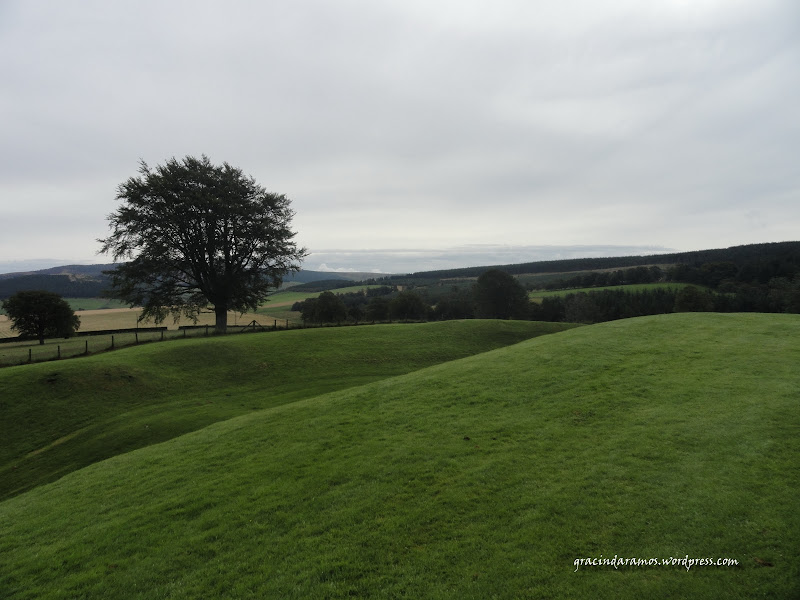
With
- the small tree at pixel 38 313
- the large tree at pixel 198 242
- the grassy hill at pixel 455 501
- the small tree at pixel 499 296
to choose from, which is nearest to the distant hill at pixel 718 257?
the small tree at pixel 499 296

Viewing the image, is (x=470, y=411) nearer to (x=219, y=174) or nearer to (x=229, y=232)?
(x=229, y=232)

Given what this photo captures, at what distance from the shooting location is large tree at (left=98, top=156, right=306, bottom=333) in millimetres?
38812

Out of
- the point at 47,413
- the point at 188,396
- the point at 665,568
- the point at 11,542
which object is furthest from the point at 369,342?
the point at 665,568

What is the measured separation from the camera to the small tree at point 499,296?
7869cm

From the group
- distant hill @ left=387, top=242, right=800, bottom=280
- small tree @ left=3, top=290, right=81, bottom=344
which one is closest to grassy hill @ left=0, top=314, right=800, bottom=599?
small tree @ left=3, top=290, right=81, bottom=344

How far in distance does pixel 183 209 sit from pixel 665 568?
44107mm

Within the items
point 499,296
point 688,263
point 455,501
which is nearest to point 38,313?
point 455,501

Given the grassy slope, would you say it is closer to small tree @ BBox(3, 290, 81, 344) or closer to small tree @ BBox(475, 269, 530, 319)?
small tree @ BBox(3, 290, 81, 344)

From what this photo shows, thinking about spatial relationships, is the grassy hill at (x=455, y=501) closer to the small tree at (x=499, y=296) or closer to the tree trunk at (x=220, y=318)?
the tree trunk at (x=220, y=318)

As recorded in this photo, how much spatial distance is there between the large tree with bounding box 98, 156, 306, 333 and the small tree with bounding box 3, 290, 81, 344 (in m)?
7.84

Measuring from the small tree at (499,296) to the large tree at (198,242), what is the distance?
44621mm

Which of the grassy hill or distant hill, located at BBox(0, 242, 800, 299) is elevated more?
distant hill, located at BBox(0, 242, 800, 299)

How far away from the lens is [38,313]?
40312 millimetres

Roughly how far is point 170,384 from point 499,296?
64.1 meters
